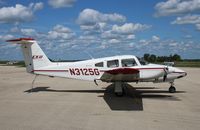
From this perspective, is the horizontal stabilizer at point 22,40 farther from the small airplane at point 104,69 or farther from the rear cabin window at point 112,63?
the rear cabin window at point 112,63

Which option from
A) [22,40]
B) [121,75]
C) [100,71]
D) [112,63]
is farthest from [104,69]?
[22,40]

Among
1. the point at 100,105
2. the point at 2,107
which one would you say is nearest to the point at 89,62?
the point at 100,105

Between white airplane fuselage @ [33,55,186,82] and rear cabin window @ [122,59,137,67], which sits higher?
rear cabin window @ [122,59,137,67]

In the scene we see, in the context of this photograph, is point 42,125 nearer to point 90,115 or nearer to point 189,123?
point 90,115

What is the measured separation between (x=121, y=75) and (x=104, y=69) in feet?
5.83

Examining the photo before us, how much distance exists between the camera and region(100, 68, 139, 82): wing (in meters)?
11.3

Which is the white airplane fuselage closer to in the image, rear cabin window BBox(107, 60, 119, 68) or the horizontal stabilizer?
rear cabin window BBox(107, 60, 119, 68)

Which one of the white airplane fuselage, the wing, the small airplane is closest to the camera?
the wing

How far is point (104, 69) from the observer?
13469 millimetres

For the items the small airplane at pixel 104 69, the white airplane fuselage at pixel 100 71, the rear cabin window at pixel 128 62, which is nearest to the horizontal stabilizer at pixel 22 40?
the small airplane at pixel 104 69

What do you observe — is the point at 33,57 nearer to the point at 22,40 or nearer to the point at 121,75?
the point at 22,40

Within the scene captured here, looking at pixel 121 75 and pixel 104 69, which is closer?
pixel 121 75

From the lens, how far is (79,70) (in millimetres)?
13844

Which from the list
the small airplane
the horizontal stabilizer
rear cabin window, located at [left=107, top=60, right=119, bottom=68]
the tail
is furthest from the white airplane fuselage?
the horizontal stabilizer
